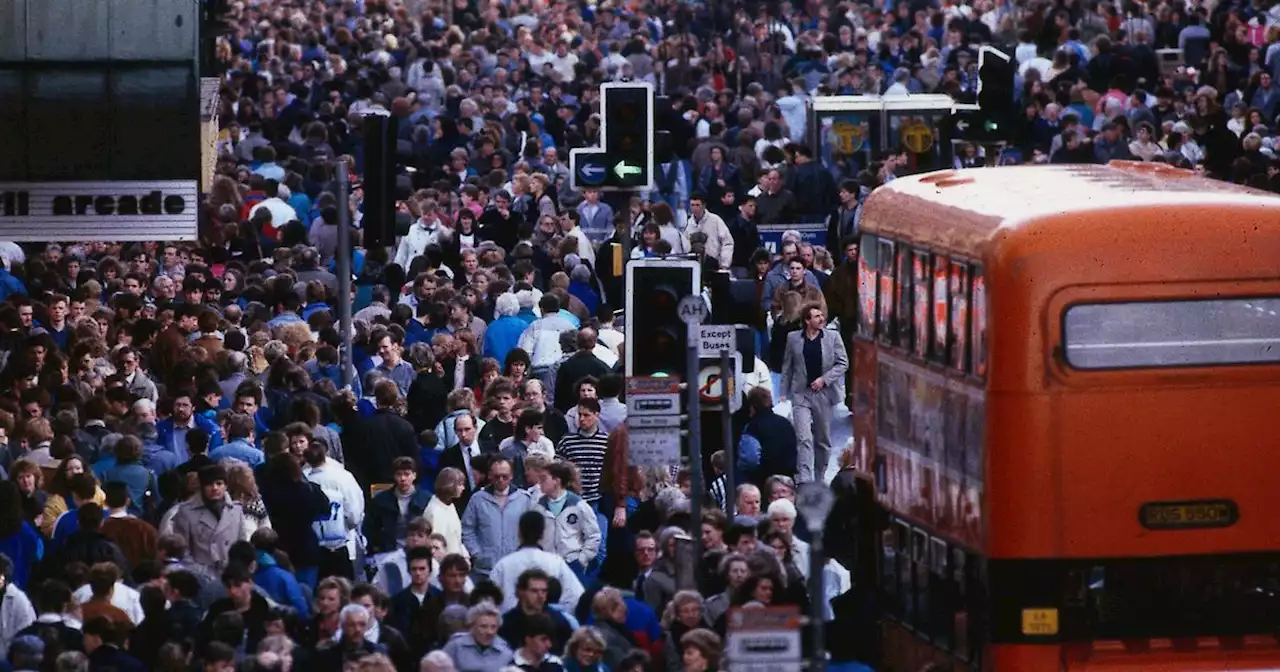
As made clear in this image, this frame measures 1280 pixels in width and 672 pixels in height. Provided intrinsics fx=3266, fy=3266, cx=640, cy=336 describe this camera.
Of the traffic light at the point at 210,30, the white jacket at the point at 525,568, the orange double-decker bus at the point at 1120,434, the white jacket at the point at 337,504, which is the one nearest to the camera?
the orange double-decker bus at the point at 1120,434

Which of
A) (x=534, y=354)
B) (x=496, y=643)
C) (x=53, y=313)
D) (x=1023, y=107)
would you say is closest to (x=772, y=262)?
(x=534, y=354)

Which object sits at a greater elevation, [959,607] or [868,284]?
[868,284]

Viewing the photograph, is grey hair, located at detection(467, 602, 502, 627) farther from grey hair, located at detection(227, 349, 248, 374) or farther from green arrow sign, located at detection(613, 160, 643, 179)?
green arrow sign, located at detection(613, 160, 643, 179)

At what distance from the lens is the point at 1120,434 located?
16.8m

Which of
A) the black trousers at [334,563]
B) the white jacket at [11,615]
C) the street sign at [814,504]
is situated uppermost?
the street sign at [814,504]

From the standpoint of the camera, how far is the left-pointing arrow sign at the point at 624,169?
24.8m

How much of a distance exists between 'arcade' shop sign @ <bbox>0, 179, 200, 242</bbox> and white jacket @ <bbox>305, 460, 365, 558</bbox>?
504cm

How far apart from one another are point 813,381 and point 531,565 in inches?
267

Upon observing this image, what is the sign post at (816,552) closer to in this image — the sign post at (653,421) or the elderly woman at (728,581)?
the elderly woman at (728,581)

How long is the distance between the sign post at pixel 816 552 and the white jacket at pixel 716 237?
17.0 m

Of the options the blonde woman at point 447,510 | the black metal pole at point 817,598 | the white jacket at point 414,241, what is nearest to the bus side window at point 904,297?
the blonde woman at point 447,510

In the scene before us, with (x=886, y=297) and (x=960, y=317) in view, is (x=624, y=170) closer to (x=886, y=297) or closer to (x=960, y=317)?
(x=886, y=297)

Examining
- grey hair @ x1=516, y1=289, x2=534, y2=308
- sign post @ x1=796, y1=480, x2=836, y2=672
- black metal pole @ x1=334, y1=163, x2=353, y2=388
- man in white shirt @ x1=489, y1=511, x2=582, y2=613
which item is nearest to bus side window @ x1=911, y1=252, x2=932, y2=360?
man in white shirt @ x1=489, y1=511, x2=582, y2=613

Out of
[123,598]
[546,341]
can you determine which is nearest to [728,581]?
[123,598]
